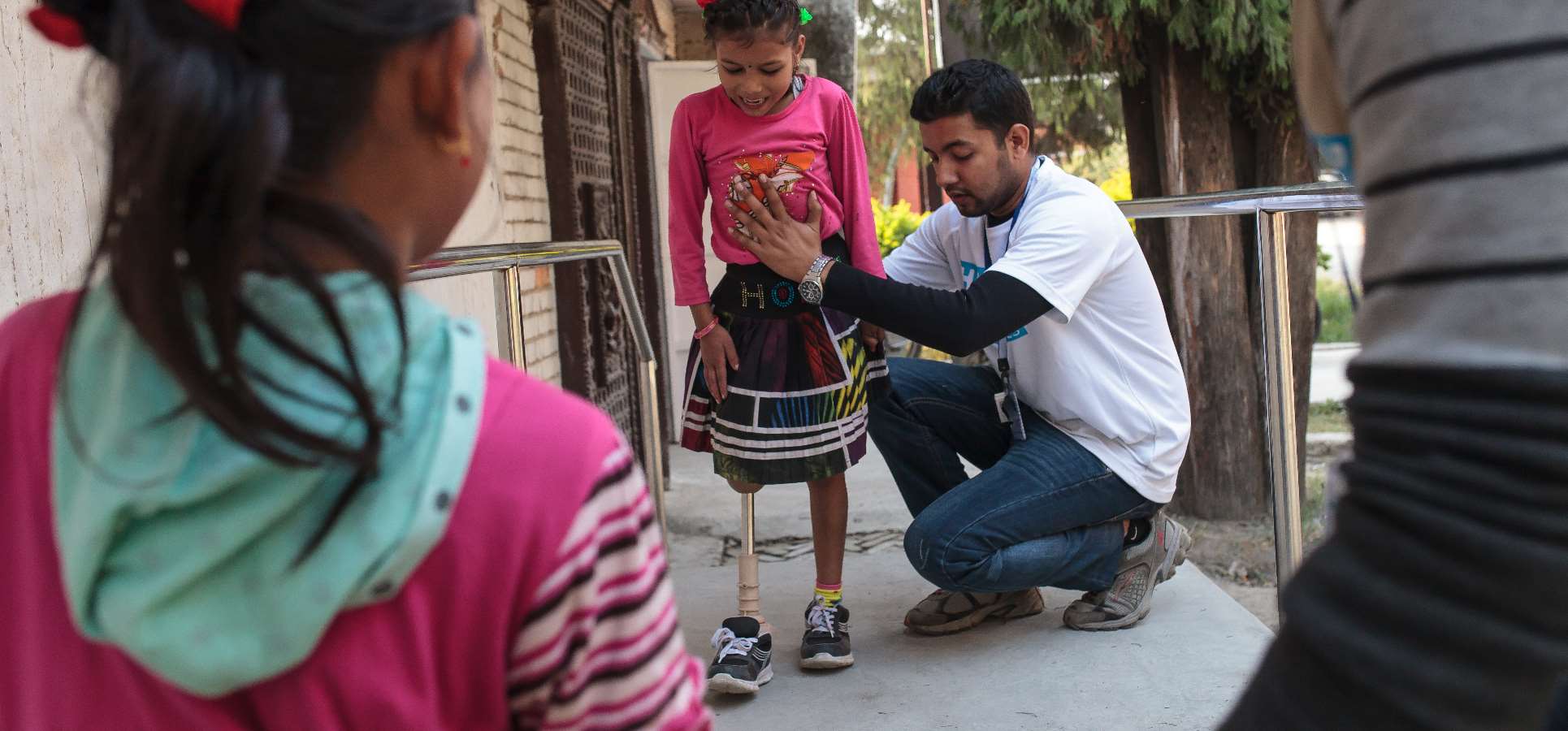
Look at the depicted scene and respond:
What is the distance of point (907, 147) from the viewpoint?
30188mm

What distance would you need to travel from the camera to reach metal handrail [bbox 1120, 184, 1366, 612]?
2496mm

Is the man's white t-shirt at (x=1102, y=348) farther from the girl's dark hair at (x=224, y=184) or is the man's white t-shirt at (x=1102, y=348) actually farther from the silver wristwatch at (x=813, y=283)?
the girl's dark hair at (x=224, y=184)

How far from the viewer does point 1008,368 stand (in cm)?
315

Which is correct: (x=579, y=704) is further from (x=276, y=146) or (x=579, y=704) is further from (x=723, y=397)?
(x=723, y=397)

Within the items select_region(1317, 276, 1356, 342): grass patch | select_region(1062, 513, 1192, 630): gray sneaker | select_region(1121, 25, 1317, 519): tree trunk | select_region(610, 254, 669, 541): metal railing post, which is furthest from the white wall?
select_region(1317, 276, 1356, 342): grass patch

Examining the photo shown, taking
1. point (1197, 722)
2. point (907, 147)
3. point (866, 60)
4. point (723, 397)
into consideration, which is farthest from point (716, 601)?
point (907, 147)

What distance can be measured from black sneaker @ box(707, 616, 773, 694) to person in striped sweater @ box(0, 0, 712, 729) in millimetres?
1923

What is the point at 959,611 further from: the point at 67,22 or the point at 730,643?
the point at 67,22

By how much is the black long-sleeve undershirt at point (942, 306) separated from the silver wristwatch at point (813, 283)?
13 mm

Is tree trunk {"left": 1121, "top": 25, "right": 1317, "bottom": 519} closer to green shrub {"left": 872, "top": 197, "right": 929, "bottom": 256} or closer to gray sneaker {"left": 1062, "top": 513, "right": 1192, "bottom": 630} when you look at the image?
gray sneaker {"left": 1062, "top": 513, "right": 1192, "bottom": 630}

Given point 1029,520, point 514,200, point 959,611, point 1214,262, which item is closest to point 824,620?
point 959,611

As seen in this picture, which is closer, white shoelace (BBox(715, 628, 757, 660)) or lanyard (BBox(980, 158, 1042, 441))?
white shoelace (BBox(715, 628, 757, 660))

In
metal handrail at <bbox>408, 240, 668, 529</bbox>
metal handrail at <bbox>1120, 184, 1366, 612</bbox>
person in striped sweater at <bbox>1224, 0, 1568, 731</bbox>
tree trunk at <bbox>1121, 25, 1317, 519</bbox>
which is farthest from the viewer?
tree trunk at <bbox>1121, 25, 1317, 519</bbox>

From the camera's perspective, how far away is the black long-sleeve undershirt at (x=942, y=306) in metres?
2.70
